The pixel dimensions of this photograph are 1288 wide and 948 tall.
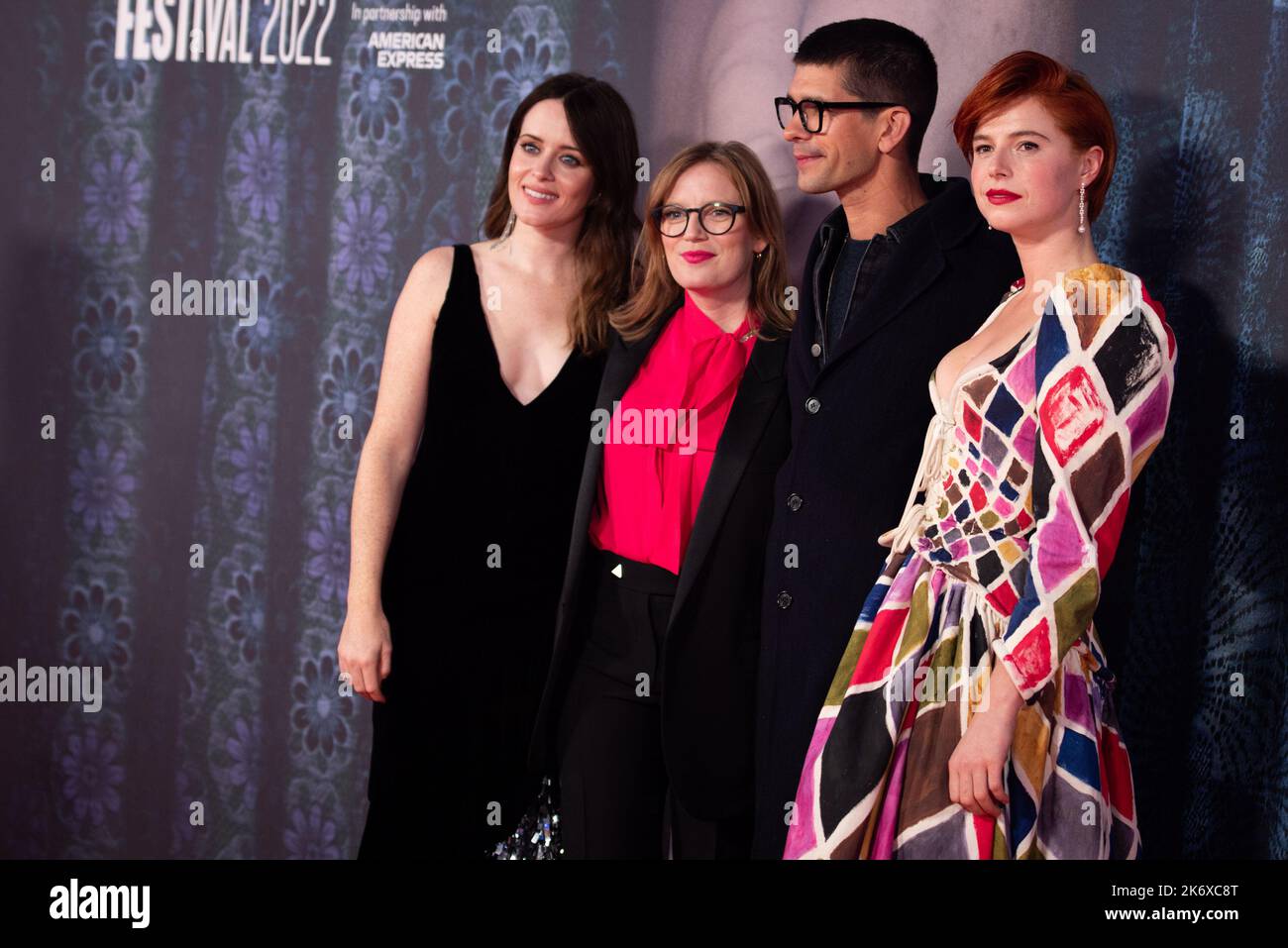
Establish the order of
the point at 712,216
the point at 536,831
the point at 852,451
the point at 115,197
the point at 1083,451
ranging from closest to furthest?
the point at 1083,451
the point at 852,451
the point at 712,216
the point at 536,831
the point at 115,197

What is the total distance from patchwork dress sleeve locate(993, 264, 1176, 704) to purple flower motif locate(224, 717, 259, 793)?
1835 mm

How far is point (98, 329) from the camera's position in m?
3.08

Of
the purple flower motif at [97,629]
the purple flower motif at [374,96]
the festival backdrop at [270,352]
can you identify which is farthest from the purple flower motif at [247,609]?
the purple flower motif at [374,96]

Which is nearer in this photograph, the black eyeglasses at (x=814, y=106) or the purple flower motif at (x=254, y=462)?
the black eyeglasses at (x=814, y=106)

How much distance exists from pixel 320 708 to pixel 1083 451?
1871 millimetres

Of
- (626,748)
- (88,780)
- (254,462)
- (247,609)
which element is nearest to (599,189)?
(254,462)

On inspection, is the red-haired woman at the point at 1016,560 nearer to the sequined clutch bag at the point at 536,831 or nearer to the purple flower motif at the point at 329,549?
the sequined clutch bag at the point at 536,831

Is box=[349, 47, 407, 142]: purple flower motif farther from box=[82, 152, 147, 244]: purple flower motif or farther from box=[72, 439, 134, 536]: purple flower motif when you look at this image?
box=[72, 439, 134, 536]: purple flower motif

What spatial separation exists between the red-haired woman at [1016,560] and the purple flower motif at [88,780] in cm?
172

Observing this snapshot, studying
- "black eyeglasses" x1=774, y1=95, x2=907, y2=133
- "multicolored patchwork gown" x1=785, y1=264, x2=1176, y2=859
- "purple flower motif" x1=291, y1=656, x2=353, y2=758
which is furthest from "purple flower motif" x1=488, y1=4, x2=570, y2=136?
"purple flower motif" x1=291, y1=656, x2=353, y2=758

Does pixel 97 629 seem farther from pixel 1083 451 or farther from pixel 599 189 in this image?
pixel 1083 451

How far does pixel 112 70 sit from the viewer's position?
10.0 ft

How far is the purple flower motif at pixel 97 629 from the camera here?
3109mm
